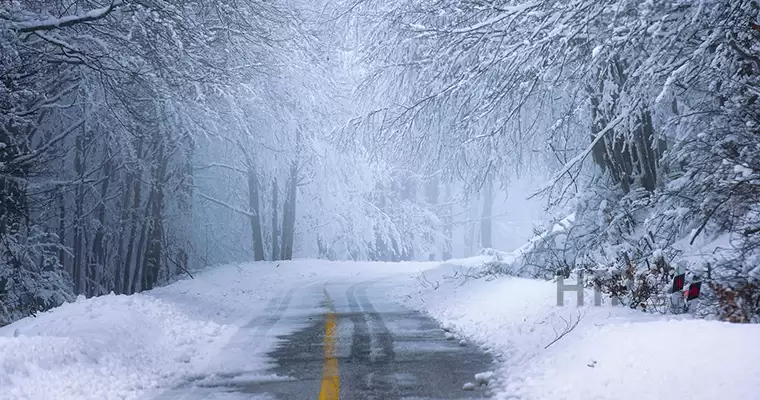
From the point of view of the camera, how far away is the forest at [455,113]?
9.02 metres

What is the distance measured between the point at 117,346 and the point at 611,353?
640cm

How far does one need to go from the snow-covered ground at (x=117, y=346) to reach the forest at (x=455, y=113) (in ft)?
11.0

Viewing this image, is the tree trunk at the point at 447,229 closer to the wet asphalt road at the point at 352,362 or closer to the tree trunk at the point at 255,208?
the tree trunk at the point at 255,208

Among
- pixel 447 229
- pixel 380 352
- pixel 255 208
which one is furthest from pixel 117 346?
pixel 447 229

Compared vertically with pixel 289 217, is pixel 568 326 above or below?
below

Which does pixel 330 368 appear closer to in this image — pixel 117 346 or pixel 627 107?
pixel 117 346

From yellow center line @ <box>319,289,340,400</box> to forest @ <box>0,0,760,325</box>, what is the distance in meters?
3.92

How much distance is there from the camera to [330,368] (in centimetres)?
933

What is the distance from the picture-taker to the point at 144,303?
46.2 feet

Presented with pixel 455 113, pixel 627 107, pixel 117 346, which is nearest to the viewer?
pixel 627 107

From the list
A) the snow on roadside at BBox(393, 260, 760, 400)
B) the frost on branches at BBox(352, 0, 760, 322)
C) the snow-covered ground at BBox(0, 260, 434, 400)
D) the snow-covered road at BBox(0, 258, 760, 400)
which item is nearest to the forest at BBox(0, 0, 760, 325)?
the frost on branches at BBox(352, 0, 760, 322)

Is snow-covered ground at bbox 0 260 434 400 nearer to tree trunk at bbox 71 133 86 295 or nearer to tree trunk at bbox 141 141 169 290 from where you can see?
tree trunk at bbox 141 141 169 290

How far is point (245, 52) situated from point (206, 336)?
7.88m

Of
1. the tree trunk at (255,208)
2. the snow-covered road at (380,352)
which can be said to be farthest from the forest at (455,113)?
the tree trunk at (255,208)
